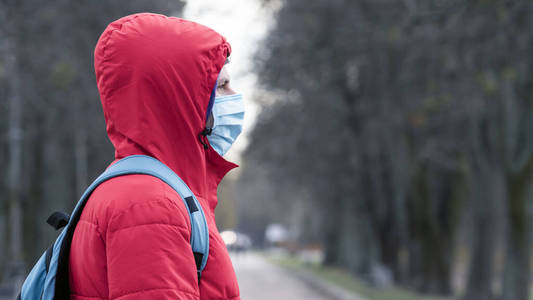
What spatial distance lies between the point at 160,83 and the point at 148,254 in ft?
1.51

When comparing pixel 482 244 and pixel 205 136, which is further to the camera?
pixel 482 244

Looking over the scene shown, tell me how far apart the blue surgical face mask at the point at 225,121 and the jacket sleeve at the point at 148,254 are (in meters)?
0.55

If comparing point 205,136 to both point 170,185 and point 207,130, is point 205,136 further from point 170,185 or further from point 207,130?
point 170,185

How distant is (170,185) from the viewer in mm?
2021

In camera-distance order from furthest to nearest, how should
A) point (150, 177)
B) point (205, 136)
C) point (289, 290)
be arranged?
point (289, 290)
point (205, 136)
point (150, 177)

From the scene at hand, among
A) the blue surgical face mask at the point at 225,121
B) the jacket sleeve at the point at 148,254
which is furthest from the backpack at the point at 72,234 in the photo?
the blue surgical face mask at the point at 225,121

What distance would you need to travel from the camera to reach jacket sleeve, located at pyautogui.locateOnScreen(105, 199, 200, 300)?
185 centimetres

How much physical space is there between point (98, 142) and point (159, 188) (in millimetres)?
22296

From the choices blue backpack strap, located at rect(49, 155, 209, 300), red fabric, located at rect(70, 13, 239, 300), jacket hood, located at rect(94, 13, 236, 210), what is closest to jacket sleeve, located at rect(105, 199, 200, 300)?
red fabric, located at rect(70, 13, 239, 300)

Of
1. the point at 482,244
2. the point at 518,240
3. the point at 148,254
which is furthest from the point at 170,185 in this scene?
the point at 482,244

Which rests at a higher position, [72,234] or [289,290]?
[72,234]

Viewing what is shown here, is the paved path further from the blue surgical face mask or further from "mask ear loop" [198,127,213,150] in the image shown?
"mask ear loop" [198,127,213,150]

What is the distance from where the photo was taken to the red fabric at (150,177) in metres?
1.87

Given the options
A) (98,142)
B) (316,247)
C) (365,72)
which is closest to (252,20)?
(365,72)
